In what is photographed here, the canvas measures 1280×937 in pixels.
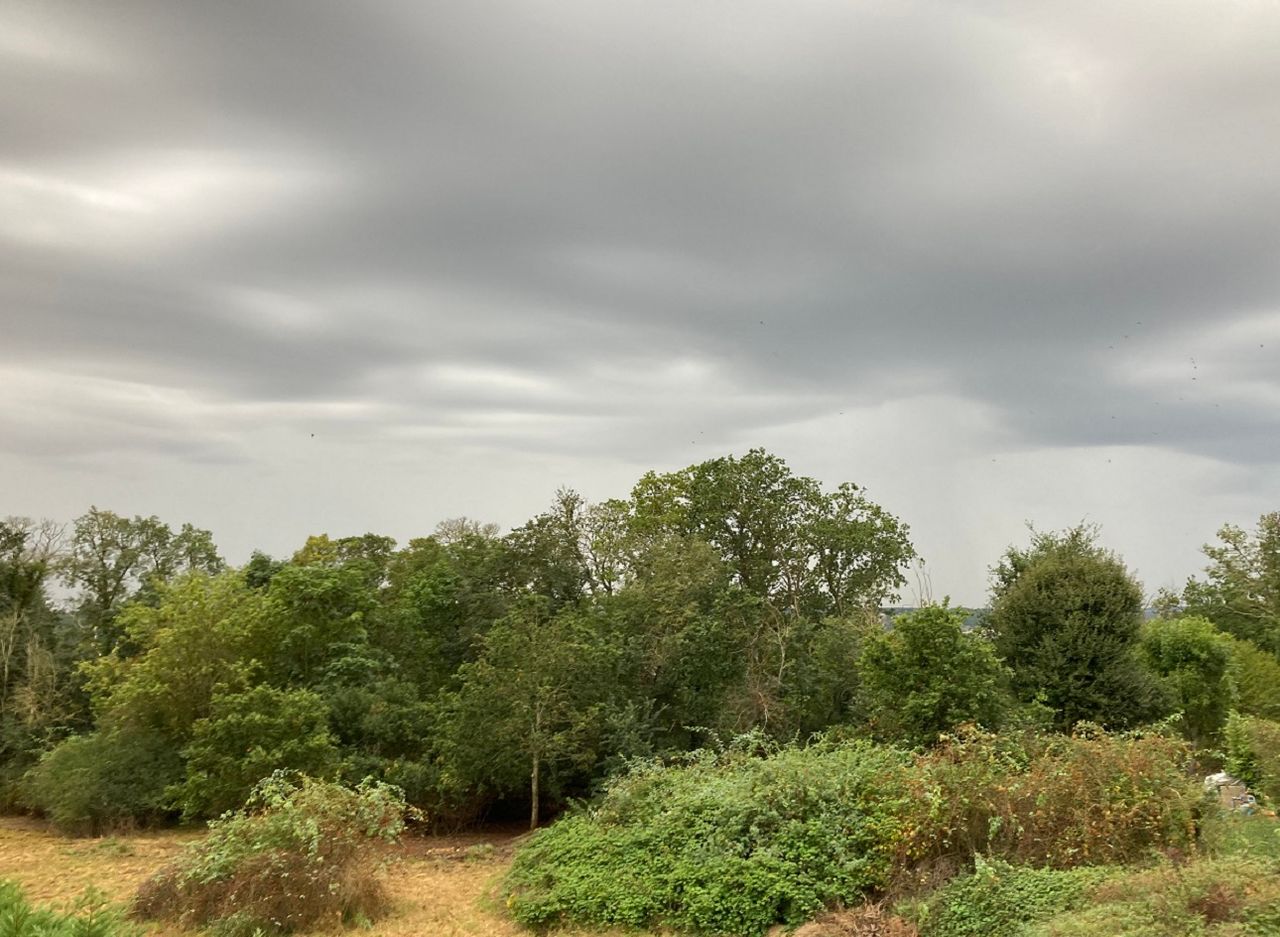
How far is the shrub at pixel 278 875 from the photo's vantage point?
955cm

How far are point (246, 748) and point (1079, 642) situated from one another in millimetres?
16524

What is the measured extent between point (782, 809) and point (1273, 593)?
23531 millimetres

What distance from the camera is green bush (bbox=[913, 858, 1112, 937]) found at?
7.31 metres

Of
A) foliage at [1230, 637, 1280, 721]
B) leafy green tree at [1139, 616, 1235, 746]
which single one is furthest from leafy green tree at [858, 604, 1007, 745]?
foliage at [1230, 637, 1280, 721]

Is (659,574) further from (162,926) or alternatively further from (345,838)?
(162,926)

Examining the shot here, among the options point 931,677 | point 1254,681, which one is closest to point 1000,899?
point 931,677

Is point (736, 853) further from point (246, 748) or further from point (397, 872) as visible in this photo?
point (246, 748)

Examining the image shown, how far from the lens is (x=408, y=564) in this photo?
92.9 ft

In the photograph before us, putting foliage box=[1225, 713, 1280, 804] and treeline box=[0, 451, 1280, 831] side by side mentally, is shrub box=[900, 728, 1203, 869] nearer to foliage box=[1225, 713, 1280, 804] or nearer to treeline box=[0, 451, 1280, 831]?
foliage box=[1225, 713, 1280, 804]

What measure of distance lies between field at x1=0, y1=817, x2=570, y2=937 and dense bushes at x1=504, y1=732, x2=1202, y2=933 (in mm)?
832

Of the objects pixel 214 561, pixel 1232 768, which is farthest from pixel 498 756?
pixel 214 561

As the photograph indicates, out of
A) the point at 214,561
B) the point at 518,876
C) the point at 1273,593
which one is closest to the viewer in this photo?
the point at 518,876

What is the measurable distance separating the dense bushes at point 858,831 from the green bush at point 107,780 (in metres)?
10.7

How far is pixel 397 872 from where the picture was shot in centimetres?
1247
